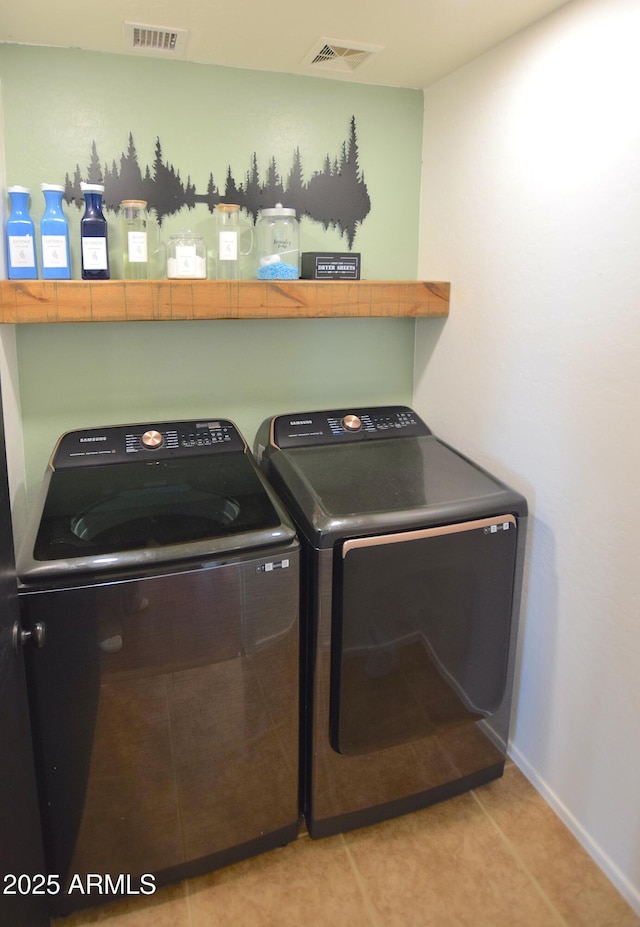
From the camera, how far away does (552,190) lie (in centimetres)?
168

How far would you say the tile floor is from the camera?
5.21ft

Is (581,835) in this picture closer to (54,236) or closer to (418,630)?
(418,630)

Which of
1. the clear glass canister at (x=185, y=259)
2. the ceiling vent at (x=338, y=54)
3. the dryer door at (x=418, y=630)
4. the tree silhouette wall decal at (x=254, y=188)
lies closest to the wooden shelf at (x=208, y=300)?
the clear glass canister at (x=185, y=259)

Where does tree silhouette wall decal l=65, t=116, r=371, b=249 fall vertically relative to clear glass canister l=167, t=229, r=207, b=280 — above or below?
above

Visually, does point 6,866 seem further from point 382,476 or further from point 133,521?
point 382,476

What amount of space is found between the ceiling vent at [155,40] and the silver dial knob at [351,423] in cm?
119

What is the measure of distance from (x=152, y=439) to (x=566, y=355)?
121cm

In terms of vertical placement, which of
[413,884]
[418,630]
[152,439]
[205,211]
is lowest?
[413,884]

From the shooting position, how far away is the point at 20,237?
174 centimetres

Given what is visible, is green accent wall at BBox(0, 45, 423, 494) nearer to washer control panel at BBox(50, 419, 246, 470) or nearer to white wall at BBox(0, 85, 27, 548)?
white wall at BBox(0, 85, 27, 548)

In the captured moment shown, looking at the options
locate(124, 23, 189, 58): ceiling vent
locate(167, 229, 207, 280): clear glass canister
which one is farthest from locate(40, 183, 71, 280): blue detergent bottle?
locate(124, 23, 189, 58): ceiling vent

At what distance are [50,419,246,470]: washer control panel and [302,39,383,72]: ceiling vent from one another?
44.9 inches

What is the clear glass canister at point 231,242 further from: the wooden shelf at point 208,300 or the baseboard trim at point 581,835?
the baseboard trim at point 581,835

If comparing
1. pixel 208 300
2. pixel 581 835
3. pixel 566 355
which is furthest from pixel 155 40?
pixel 581 835
